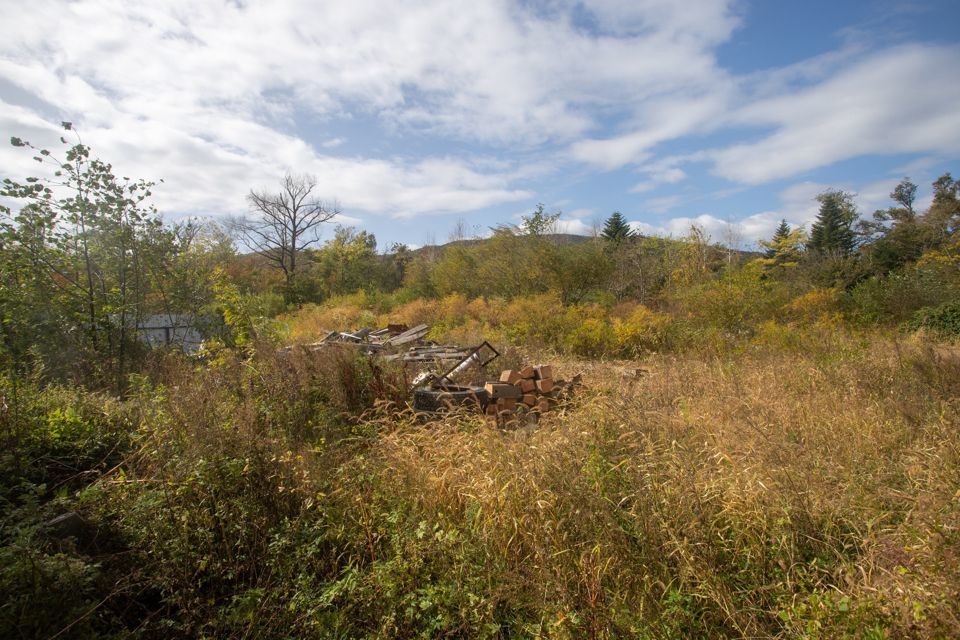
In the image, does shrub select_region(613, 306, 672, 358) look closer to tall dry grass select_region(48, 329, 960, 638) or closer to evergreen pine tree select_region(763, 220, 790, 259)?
tall dry grass select_region(48, 329, 960, 638)

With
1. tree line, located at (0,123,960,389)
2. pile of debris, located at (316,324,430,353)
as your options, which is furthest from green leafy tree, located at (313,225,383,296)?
pile of debris, located at (316,324,430,353)

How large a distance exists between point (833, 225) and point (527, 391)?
3738cm

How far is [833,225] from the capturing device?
32969 mm

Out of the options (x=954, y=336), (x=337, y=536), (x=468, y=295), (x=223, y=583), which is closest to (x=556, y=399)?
(x=337, y=536)

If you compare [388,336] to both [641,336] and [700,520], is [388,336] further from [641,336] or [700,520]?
[700,520]

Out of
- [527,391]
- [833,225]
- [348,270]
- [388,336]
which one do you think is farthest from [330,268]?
[833,225]

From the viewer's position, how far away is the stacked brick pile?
5.38 metres

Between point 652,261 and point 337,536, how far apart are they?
1698cm

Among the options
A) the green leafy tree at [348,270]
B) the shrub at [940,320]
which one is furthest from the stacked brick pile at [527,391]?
the green leafy tree at [348,270]

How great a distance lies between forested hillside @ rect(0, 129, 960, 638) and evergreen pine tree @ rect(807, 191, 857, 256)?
3206 cm

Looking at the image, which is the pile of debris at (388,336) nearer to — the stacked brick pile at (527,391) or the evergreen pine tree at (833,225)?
the stacked brick pile at (527,391)

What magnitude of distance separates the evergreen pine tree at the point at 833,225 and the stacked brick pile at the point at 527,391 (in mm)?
32822

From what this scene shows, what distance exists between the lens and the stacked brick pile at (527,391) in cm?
538

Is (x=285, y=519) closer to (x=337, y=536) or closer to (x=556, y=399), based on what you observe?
(x=337, y=536)
